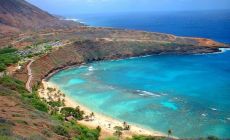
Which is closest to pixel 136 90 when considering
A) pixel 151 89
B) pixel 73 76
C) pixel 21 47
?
pixel 151 89

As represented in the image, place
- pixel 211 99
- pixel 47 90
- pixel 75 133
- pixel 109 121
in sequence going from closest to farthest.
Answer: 1. pixel 75 133
2. pixel 109 121
3. pixel 211 99
4. pixel 47 90

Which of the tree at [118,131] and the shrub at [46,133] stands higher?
the shrub at [46,133]

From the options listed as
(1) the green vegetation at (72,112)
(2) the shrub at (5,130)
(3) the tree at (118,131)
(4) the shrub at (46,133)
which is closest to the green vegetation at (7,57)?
(1) the green vegetation at (72,112)

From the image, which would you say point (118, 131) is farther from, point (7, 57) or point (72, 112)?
point (7, 57)

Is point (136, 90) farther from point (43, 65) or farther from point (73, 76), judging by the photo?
point (43, 65)

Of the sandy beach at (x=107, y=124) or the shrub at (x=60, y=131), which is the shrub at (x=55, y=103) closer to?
the sandy beach at (x=107, y=124)
